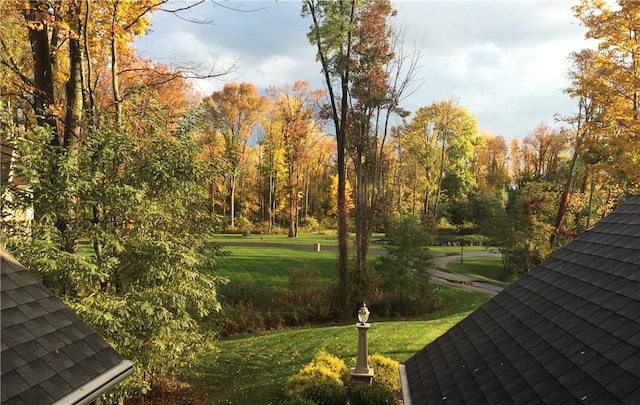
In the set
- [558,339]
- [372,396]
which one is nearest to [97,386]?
[558,339]

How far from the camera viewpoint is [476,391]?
4090 millimetres

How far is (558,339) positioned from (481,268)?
28.6 meters

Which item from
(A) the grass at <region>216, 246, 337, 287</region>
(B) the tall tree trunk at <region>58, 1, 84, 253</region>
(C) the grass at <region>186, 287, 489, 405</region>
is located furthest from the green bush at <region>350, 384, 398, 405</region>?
(A) the grass at <region>216, 246, 337, 287</region>

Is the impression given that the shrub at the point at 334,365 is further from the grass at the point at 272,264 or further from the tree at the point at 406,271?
the grass at the point at 272,264

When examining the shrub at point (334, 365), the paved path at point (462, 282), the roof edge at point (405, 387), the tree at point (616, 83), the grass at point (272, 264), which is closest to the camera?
the roof edge at point (405, 387)

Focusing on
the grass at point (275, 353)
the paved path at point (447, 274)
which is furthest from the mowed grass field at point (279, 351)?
the paved path at point (447, 274)

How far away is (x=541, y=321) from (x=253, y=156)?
46.0 m

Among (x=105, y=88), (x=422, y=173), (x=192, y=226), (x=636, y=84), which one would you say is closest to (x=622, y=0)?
(x=636, y=84)

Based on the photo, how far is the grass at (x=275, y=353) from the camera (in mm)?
10812

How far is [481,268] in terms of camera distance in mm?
30688

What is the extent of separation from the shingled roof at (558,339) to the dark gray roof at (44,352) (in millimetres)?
3569

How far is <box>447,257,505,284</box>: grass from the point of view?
93.2 ft

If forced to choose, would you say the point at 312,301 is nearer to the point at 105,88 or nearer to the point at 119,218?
the point at 119,218

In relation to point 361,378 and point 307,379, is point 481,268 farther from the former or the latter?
point 307,379
